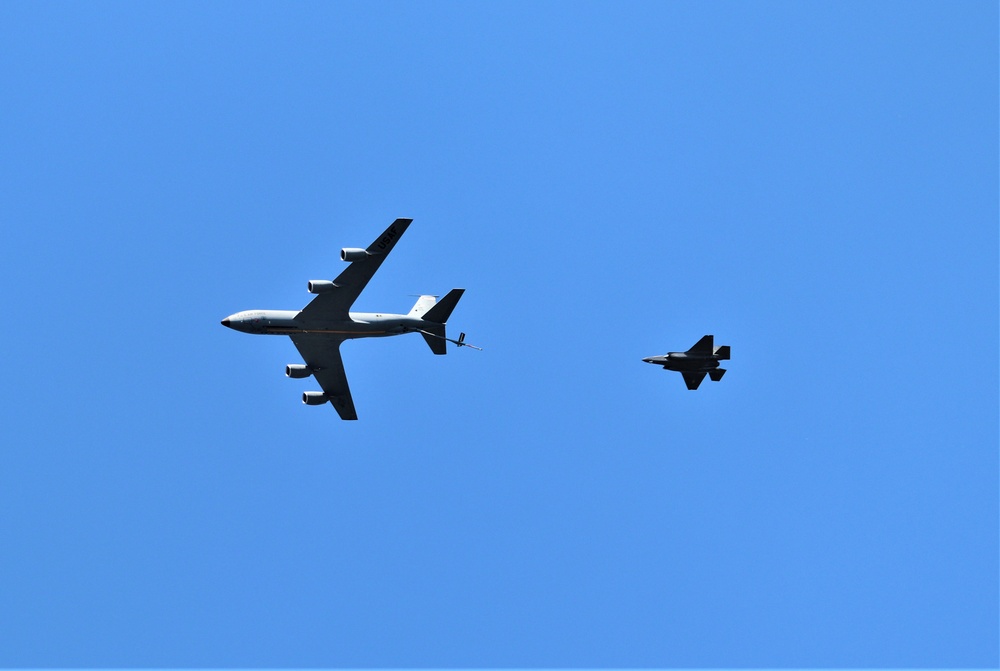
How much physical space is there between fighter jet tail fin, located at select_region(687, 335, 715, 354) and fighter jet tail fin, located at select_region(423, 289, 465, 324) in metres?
18.3

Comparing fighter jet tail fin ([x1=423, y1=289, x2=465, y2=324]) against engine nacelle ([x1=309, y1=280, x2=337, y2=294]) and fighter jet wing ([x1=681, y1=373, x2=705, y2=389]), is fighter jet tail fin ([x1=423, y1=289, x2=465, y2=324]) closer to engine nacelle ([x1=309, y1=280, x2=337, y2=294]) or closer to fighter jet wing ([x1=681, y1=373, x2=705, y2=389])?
engine nacelle ([x1=309, y1=280, x2=337, y2=294])

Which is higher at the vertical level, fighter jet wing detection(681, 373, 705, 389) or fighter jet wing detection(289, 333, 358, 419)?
fighter jet wing detection(681, 373, 705, 389)

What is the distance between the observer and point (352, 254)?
3841 inches

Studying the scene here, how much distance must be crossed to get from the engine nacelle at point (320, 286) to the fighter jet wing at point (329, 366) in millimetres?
4884

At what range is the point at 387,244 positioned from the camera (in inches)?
3861

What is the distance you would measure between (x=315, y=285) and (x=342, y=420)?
14.9 metres

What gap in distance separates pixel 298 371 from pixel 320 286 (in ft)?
31.2

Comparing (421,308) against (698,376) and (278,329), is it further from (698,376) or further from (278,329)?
(698,376)

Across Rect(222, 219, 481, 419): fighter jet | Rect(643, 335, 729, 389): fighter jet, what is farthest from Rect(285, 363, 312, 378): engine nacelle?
Rect(643, 335, 729, 389): fighter jet

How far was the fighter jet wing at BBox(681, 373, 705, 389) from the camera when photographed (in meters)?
105

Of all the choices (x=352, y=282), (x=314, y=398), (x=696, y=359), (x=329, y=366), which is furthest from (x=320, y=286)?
(x=696, y=359)

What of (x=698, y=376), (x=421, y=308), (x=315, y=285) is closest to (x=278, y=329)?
(x=315, y=285)

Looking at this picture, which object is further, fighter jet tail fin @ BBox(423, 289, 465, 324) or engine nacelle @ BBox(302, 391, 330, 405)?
engine nacelle @ BBox(302, 391, 330, 405)

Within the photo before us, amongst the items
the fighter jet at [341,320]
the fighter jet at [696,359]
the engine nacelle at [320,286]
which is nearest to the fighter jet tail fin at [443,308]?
the fighter jet at [341,320]
